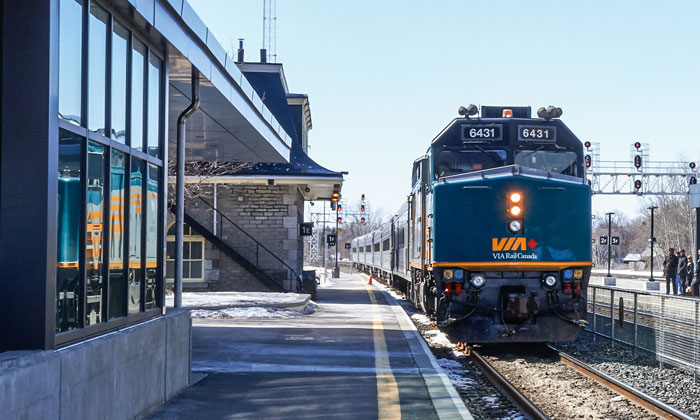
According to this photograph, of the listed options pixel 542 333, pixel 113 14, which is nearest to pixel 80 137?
pixel 113 14

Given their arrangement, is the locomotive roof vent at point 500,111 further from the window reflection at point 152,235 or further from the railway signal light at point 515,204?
the window reflection at point 152,235

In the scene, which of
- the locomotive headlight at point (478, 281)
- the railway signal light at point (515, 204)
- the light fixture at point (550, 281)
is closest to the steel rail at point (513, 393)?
the locomotive headlight at point (478, 281)

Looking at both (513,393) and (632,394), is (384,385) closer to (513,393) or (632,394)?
(513,393)

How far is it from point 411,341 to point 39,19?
9875mm

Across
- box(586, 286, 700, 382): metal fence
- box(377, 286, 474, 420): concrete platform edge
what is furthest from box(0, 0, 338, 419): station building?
box(586, 286, 700, 382): metal fence

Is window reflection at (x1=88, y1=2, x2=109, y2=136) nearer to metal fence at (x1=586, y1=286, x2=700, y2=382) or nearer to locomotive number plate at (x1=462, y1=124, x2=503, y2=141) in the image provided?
locomotive number plate at (x1=462, y1=124, x2=503, y2=141)

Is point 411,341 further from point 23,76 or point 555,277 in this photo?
point 23,76

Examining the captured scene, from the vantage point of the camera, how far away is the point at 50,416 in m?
5.20

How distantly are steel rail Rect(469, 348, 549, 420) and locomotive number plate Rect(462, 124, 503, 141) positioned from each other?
3540 millimetres

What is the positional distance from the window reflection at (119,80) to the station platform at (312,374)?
8.98 ft

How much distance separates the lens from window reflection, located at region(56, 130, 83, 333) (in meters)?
5.72

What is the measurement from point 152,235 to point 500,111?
737 cm

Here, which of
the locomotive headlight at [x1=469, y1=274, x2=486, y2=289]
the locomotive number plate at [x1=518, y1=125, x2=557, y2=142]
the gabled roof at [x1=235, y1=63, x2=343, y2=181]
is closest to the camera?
the locomotive headlight at [x1=469, y1=274, x2=486, y2=289]

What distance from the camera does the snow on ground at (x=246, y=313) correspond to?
1756cm
